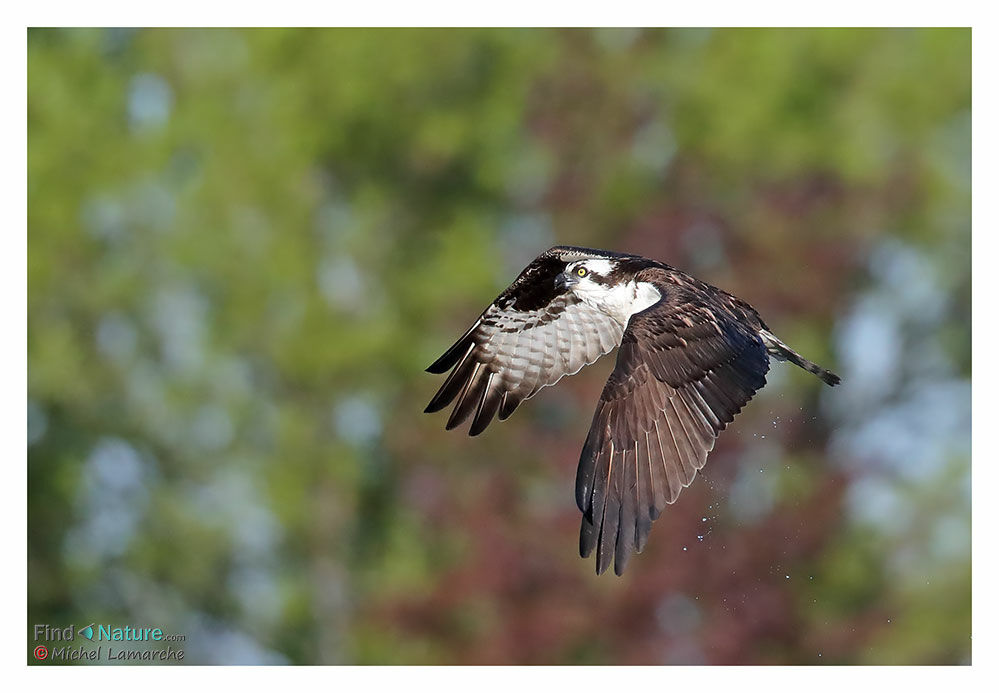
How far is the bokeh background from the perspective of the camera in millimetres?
14625

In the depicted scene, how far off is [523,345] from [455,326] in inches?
393

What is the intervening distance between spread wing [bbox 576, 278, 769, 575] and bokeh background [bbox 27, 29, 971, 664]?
8.19 metres

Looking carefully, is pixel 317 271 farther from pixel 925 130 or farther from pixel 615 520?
pixel 615 520

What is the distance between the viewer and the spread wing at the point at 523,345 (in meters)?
6.27

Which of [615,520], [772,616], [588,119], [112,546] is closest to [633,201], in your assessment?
[588,119]

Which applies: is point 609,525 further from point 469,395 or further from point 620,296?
point 469,395

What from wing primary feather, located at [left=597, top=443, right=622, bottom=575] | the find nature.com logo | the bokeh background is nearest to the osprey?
wing primary feather, located at [left=597, top=443, right=622, bottom=575]

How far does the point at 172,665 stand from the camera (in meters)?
14.1

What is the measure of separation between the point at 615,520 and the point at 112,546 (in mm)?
12399

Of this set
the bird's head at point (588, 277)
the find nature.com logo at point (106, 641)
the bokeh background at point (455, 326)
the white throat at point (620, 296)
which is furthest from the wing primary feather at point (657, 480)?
the find nature.com logo at point (106, 641)

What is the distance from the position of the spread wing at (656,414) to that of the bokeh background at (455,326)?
819 centimetres

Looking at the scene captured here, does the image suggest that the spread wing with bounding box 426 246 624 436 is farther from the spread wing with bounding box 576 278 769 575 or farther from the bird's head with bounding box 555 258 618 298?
the spread wing with bounding box 576 278 769 575

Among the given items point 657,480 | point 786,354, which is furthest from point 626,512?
point 786,354

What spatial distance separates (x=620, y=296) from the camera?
19.8 feet
